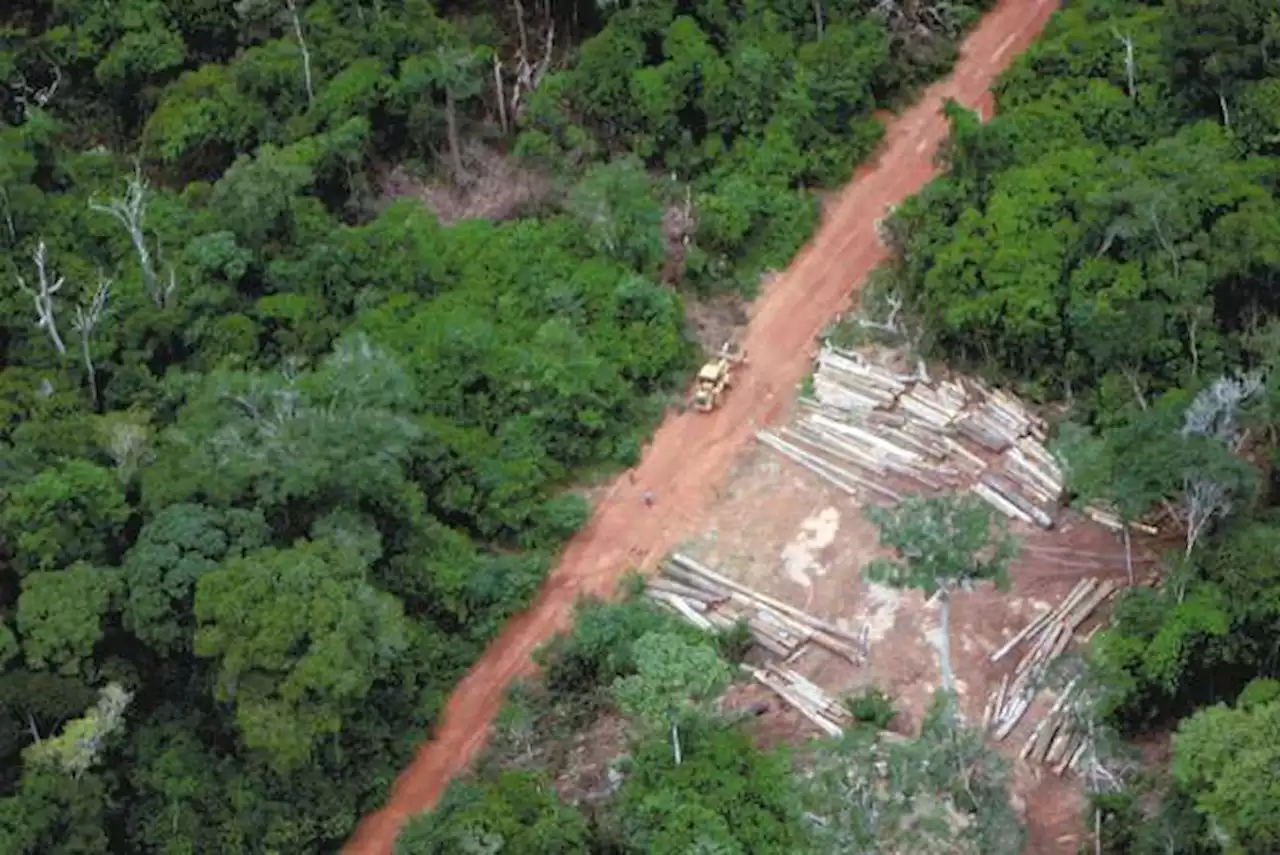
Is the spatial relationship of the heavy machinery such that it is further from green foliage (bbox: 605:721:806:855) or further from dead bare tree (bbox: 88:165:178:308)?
dead bare tree (bbox: 88:165:178:308)

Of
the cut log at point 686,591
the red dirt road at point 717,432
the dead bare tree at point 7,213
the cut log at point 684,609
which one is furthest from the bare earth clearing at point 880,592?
the dead bare tree at point 7,213

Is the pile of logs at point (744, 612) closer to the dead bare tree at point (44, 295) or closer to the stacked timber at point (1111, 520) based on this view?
the stacked timber at point (1111, 520)

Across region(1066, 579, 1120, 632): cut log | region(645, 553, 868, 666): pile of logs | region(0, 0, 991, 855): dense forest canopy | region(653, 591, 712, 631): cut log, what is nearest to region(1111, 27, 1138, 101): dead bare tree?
region(0, 0, 991, 855): dense forest canopy

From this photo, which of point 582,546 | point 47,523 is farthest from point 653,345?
point 47,523

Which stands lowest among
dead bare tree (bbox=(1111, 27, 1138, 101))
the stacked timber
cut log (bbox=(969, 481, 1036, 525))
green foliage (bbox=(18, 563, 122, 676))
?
cut log (bbox=(969, 481, 1036, 525))

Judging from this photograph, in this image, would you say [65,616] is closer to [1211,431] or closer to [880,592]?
[880,592]

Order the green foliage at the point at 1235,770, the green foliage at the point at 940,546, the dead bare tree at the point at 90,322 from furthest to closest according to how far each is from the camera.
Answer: the dead bare tree at the point at 90,322, the green foliage at the point at 940,546, the green foliage at the point at 1235,770

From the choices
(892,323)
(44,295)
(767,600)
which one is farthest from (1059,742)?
(44,295)
